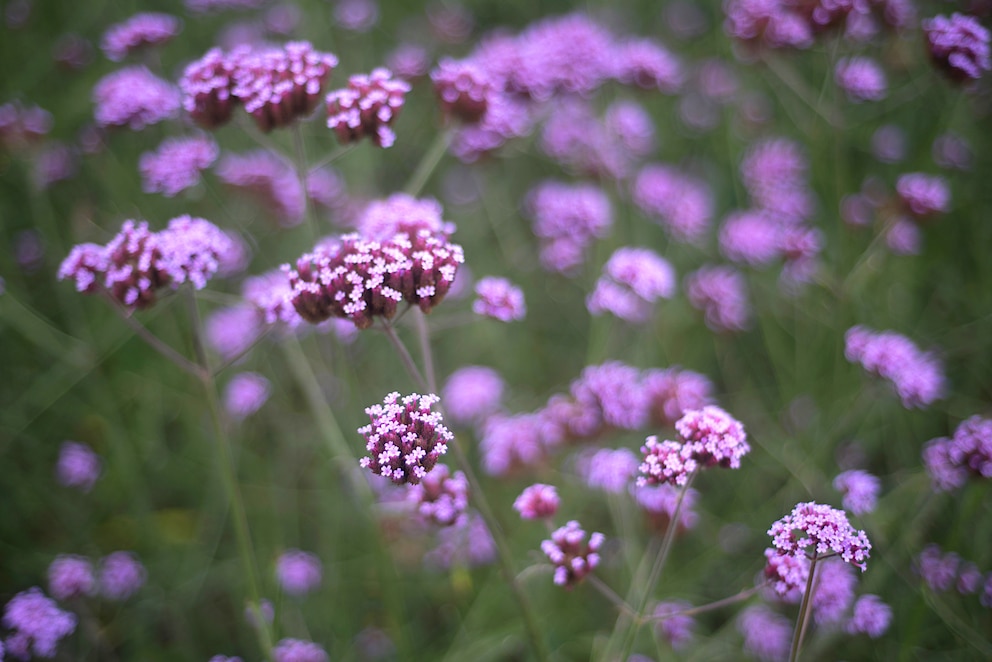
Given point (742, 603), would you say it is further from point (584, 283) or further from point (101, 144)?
point (101, 144)

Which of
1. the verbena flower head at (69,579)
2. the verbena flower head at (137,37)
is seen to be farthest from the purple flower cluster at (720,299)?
the verbena flower head at (69,579)

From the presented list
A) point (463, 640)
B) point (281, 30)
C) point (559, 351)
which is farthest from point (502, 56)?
point (463, 640)

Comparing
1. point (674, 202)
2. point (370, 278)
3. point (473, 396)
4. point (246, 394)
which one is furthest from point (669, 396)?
point (246, 394)

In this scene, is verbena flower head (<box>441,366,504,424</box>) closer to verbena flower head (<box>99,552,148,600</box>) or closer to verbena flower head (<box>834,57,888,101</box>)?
verbena flower head (<box>99,552,148,600</box>)

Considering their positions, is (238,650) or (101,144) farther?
(101,144)

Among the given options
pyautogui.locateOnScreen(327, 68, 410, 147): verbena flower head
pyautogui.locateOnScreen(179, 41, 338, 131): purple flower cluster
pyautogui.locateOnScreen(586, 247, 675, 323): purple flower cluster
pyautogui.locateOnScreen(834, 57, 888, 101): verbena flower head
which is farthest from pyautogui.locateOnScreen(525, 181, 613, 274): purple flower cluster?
pyautogui.locateOnScreen(179, 41, 338, 131): purple flower cluster

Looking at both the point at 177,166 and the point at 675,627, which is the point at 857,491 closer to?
the point at 675,627
